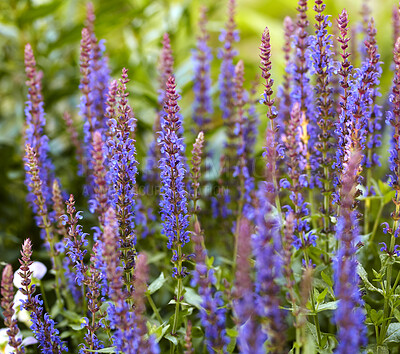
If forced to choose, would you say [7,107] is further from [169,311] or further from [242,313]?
[242,313]

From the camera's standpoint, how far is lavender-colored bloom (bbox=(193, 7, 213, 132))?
99.3 inches

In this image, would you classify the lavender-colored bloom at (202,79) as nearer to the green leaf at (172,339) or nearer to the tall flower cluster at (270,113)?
the tall flower cluster at (270,113)

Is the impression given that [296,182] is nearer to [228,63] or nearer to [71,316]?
[71,316]

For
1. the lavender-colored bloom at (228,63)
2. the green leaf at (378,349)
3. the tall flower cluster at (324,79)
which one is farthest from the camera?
the lavender-colored bloom at (228,63)

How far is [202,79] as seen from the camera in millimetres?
2561

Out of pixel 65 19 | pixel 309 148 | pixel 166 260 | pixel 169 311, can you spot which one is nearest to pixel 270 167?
pixel 309 148

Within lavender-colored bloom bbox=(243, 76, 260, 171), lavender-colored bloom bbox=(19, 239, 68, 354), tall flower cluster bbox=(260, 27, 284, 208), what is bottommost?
lavender-colored bloom bbox=(19, 239, 68, 354)

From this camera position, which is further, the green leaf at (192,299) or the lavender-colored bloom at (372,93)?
the green leaf at (192,299)

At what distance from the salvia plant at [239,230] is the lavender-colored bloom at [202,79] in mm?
42

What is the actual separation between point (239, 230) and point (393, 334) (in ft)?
1.92

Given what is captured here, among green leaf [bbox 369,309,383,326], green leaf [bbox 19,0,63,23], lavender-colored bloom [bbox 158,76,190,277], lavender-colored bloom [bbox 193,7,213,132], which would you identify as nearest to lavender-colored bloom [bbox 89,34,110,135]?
lavender-colored bloom [bbox 193,7,213,132]

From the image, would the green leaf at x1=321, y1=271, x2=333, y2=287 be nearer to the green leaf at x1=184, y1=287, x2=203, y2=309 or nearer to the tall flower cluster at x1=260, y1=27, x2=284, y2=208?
the tall flower cluster at x1=260, y1=27, x2=284, y2=208

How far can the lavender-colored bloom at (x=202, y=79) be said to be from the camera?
252 centimetres

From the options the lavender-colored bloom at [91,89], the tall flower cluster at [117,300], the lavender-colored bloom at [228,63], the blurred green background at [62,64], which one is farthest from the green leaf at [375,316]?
the blurred green background at [62,64]
